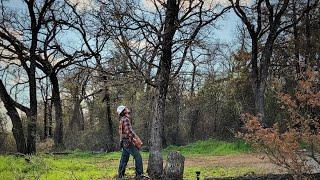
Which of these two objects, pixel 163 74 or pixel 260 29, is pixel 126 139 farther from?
pixel 260 29

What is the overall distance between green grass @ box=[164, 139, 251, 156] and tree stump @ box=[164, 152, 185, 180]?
12.8 metres

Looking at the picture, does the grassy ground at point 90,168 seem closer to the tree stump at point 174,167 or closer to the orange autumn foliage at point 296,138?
the tree stump at point 174,167

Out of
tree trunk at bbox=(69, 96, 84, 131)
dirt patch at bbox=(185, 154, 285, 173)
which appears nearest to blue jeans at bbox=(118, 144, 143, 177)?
dirt patch at bbox=(185, 154, 285, 173)

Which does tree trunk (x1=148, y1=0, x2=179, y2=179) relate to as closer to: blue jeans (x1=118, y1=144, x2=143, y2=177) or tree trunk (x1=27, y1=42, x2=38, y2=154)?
blue jeans (x1=118, y1=144, x2=143, y2=177)

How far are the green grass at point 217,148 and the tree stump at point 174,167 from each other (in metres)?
12.8

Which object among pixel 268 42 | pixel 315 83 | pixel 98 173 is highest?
pixel 268 42

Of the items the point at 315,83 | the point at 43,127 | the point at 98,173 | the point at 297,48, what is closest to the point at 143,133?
the point at 43,127

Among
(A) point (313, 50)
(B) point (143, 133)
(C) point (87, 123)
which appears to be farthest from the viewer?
(C) point (87, 123)

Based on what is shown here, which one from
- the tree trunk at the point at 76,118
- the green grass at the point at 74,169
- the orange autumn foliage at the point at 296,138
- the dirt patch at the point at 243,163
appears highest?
the tree trunk at the point at 76,118

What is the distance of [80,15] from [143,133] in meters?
10.4

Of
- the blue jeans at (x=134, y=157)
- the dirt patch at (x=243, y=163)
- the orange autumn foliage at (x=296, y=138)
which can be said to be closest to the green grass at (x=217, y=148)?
the dirt patch at (x=243, y=163)

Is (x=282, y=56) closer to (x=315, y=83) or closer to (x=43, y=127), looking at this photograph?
(x=43, y=127)

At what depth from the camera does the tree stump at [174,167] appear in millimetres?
14344

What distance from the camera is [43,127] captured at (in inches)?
1574
